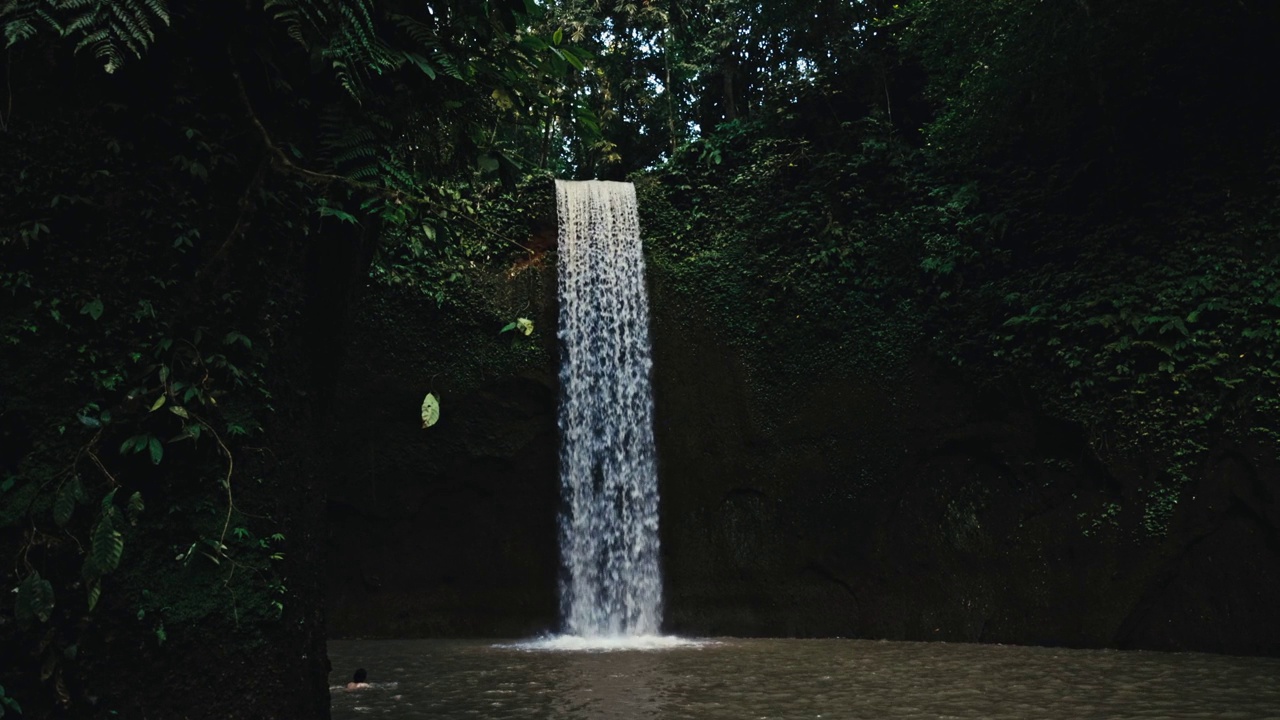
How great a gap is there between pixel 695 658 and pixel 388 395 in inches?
208

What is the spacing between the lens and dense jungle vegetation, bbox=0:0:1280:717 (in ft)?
9.29

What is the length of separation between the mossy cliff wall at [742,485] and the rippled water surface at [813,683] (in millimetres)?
1031

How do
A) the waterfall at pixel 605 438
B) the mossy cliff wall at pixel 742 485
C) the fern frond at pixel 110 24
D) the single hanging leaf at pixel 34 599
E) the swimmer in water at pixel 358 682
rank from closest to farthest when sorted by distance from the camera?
the single hanging leaf at pixel 34 599 < the fern frond at pixel 110 24 < the swimmer in water at pixel 358 682 < the mossy cliff wall at pixel 742 485 < the waterfall at pixel 605 438

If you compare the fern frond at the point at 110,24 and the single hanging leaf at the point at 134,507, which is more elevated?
the fern frond at the point at 110,24

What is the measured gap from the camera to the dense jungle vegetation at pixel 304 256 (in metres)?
2.83

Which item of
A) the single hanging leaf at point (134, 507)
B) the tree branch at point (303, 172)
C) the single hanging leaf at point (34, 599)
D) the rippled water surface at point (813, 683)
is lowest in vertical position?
the rippled water surface at point (813, 683)

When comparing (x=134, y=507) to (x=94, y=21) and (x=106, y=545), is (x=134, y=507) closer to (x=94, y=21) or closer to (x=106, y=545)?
(x=106, y=545)

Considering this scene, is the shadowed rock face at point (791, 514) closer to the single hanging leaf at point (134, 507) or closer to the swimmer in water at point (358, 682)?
the swimmer in water at point (358, 682)

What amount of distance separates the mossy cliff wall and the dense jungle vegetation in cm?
65

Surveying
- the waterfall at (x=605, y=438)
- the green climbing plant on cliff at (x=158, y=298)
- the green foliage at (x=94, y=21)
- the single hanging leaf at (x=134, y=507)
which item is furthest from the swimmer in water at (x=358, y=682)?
the green foliage at (x=94, y=21)

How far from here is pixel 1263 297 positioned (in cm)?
832

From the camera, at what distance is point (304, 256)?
343 cm

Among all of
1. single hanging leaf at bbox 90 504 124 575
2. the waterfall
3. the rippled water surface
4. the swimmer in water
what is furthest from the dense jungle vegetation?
the waterfall

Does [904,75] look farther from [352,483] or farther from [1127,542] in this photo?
[352,483]
